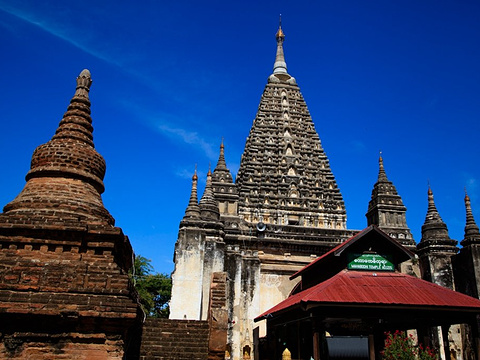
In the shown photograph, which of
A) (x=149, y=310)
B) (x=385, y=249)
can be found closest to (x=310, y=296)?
(x=385, y=249)

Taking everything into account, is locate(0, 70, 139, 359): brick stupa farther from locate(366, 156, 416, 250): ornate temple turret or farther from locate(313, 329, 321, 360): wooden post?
locate(366, 156, 416, 250): ornate temple turret

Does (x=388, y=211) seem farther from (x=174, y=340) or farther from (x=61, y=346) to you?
(x=61, y=346)

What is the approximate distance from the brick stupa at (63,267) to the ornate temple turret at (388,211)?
22097 mm

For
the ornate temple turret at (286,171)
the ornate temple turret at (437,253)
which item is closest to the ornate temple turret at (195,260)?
the ornate temple turret at (286,171)

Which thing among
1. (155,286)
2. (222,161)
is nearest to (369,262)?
(222,161)

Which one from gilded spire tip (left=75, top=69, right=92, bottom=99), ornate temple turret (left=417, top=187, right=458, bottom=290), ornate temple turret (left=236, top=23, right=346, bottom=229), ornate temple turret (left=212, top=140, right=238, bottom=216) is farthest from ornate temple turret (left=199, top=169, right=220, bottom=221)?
gilded spire tip (left=75, top=69, right=92, bottom=99)

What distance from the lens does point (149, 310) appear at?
4259 cm

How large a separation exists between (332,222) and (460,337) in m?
12.0

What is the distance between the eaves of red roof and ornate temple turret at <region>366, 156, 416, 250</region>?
520 inches

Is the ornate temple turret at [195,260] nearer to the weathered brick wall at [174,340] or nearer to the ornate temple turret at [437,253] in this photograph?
the weathered brick wall at [174,340]

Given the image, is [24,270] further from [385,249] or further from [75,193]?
[385,249]

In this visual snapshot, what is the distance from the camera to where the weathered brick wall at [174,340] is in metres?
13.5

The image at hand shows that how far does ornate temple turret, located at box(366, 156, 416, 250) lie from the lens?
30328mm

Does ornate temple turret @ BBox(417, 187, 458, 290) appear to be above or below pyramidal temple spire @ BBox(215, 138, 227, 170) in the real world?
below
